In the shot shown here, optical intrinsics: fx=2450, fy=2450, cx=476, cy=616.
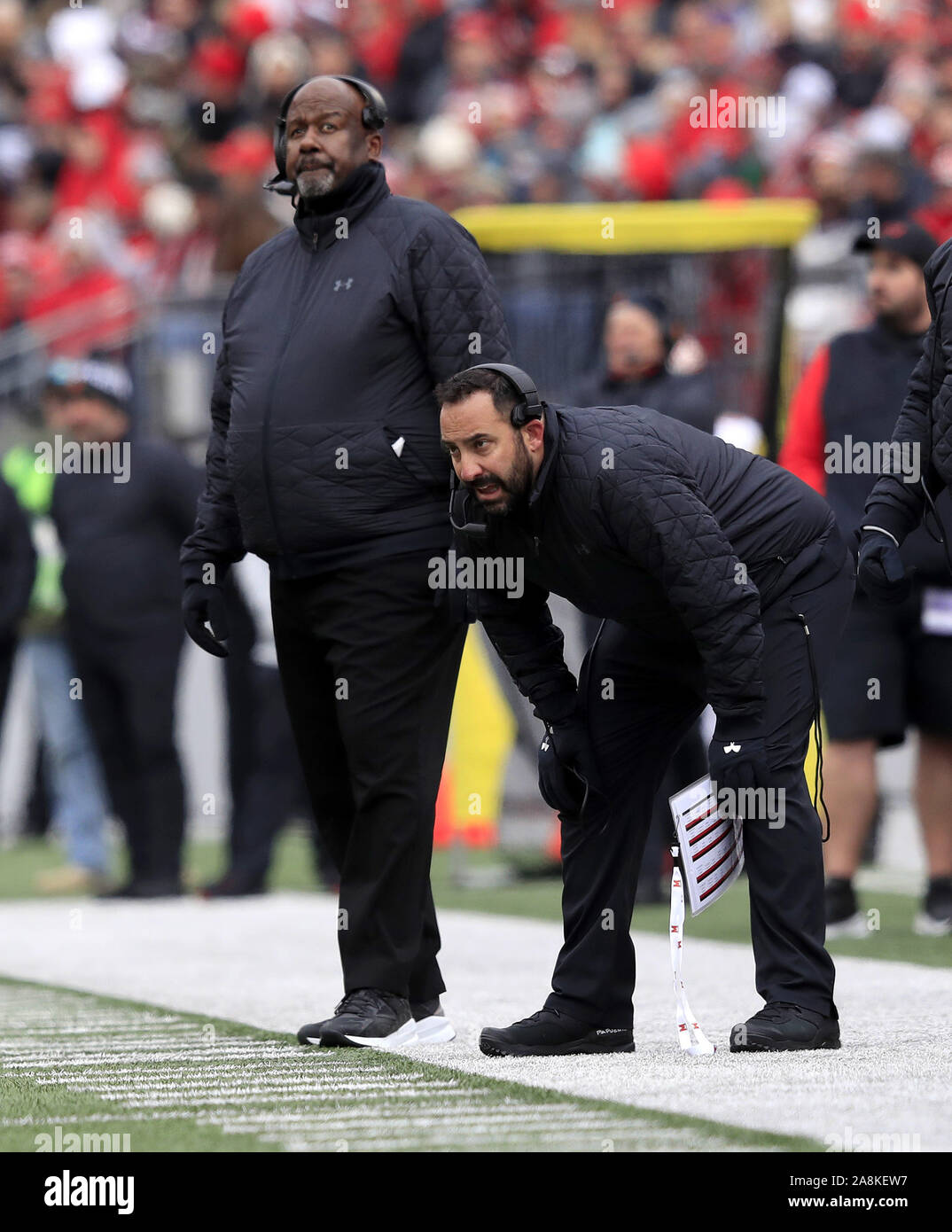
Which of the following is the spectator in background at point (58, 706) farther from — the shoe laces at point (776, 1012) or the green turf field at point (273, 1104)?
the shoe laces at point (776, 1012)

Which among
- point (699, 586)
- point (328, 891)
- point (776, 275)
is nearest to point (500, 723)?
point (328, 891)

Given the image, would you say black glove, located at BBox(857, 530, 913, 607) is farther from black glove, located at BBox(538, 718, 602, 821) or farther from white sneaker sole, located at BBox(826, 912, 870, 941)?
white sneaker sole, located at BBox(826, 912, 870, 941)

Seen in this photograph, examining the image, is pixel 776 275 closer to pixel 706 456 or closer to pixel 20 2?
pixel 706 456

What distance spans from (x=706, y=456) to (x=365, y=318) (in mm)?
895

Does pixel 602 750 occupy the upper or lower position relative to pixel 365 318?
lower

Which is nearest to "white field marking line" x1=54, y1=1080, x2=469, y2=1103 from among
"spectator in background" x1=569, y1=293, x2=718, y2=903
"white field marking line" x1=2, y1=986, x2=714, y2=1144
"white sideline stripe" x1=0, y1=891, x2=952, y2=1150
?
"white field marking line" x1=2, y1=986, x2=714, y2=1144

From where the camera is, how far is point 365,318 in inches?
228

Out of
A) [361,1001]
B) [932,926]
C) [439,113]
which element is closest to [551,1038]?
[361,1001]

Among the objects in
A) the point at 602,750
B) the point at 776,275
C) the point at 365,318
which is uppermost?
the point at 776,275

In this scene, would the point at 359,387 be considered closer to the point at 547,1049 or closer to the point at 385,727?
the point at 385,727

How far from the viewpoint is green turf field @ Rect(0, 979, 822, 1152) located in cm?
432

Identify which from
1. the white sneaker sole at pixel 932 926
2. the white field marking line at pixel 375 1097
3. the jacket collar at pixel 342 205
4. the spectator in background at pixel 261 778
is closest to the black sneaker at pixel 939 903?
the white sneaker sole at pixel 932 926

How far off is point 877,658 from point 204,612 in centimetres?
295

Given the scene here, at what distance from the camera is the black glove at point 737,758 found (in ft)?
17.3
